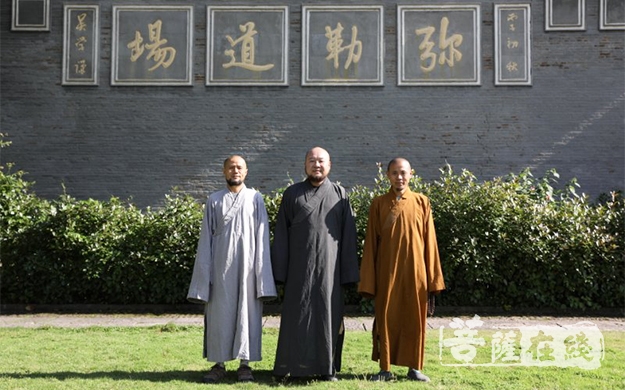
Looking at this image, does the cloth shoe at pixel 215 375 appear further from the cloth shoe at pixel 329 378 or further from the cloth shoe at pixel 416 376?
the cloth shoe at pixel 416 376

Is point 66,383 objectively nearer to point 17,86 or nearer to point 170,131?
point 170,131

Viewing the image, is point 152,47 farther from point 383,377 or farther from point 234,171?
point 383,377

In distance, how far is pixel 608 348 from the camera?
5801 mm

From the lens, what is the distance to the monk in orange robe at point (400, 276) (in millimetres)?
4547

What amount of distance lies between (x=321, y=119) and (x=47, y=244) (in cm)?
490

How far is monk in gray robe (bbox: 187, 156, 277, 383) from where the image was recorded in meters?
4.62

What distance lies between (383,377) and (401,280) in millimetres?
652

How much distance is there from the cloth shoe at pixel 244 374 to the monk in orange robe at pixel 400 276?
852 mm

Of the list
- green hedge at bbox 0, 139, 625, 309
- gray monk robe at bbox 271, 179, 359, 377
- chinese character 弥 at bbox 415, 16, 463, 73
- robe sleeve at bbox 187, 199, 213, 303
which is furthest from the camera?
chinese character 弥 at bbox 415, 16, 463, 73

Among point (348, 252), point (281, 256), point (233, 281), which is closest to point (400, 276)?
point (348, 252)

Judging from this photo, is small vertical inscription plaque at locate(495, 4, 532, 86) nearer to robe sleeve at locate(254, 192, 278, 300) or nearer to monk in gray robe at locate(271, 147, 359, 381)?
monk in gray robe at locate(271, 147, 359, 381)

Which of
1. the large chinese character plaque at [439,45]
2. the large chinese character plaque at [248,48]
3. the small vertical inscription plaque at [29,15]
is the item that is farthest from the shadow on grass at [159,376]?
the small vertical inscription plaque at [29,15]

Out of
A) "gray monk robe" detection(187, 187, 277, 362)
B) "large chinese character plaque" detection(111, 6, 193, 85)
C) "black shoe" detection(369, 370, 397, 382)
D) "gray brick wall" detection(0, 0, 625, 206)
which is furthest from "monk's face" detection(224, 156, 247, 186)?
"large chinese character plaque" detection(111, 6, 193, 85)

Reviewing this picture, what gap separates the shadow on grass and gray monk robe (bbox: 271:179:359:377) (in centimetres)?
8
